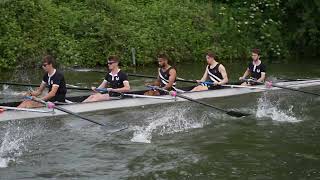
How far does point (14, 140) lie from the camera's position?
12.2 meters

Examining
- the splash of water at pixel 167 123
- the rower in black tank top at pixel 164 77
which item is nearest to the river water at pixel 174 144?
the splash of water at pixel 167 123

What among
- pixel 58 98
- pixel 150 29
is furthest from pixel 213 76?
pixel 150 29

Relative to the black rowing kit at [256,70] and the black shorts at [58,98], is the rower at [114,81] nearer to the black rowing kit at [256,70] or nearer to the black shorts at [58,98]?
the black shorts at [58,98]

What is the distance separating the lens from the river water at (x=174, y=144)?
1024 centimetres

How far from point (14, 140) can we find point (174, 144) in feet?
12.0

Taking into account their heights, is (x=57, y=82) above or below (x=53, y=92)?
above

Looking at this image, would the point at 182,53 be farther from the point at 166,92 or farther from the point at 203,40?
the point at 166,92

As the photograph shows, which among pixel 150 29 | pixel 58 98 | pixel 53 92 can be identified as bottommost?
pixel 58 98

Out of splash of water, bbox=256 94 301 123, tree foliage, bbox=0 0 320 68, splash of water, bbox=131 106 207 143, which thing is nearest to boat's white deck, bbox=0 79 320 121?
splash of water, bbox=131 106 207 143

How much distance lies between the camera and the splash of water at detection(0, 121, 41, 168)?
36.0 ft

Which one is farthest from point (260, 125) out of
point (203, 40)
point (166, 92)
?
point (203, 40)

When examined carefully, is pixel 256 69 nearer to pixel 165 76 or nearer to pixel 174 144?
pixel 165 76

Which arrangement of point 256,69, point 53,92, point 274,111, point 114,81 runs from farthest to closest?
1. point 256,69
2. point 274,111
3. point 114,81
4. point 53,92

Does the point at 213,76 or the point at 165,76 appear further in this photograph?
the point at 213,76
